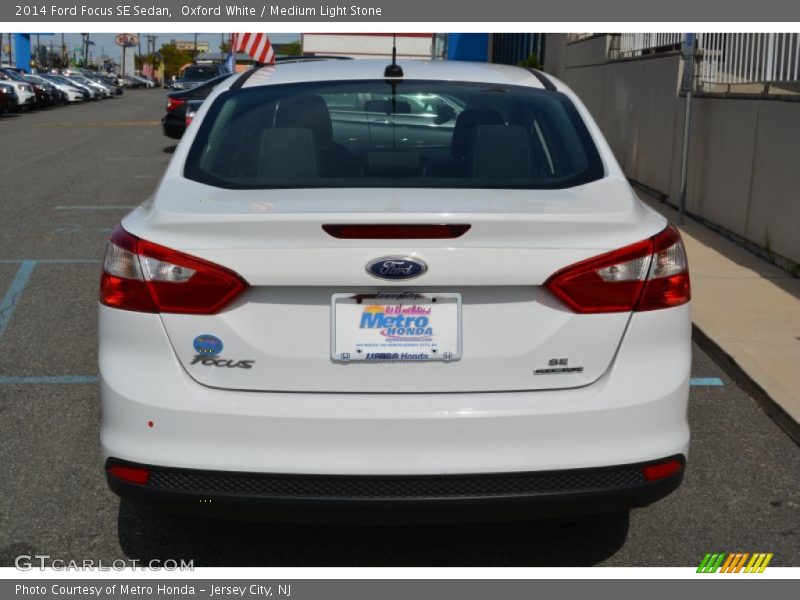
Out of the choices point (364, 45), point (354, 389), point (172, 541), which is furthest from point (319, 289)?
point (364, 45)

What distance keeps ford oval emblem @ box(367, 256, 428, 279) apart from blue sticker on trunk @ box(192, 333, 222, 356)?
509mm

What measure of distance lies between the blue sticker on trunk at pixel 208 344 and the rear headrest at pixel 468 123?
56.2 inches

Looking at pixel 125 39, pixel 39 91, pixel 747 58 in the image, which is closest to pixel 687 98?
pixel 747 58

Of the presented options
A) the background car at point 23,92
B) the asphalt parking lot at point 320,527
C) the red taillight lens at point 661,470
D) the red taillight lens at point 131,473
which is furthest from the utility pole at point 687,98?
the background car at point 23,92

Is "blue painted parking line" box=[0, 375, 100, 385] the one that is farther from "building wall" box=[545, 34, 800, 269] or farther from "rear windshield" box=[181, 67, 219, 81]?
"rear windshield" box=[181, 67, 219, 81]

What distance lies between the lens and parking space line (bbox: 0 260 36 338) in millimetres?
7604

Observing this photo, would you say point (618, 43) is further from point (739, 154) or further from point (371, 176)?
point (371, 176)

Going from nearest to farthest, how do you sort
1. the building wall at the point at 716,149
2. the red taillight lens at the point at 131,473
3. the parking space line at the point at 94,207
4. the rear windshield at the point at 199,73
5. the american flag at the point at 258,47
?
the red taillight lens at the point at 131,473
the building wall at the point at 716,149
the parking space line at the point at 94,207
the american flag at the point at 258,47
the rear windshield at the point at 199,73

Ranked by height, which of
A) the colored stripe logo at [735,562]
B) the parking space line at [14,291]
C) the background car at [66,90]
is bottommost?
the background car at [66,90]

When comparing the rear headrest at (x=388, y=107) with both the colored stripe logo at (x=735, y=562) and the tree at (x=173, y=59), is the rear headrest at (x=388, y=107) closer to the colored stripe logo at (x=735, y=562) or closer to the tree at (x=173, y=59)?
the colored stripe logo at (x=735, y=562)

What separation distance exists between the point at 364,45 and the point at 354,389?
911 inches

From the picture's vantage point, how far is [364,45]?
2559 cm

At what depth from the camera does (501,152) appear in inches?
163

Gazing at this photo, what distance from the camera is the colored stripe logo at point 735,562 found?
12.9 ft
